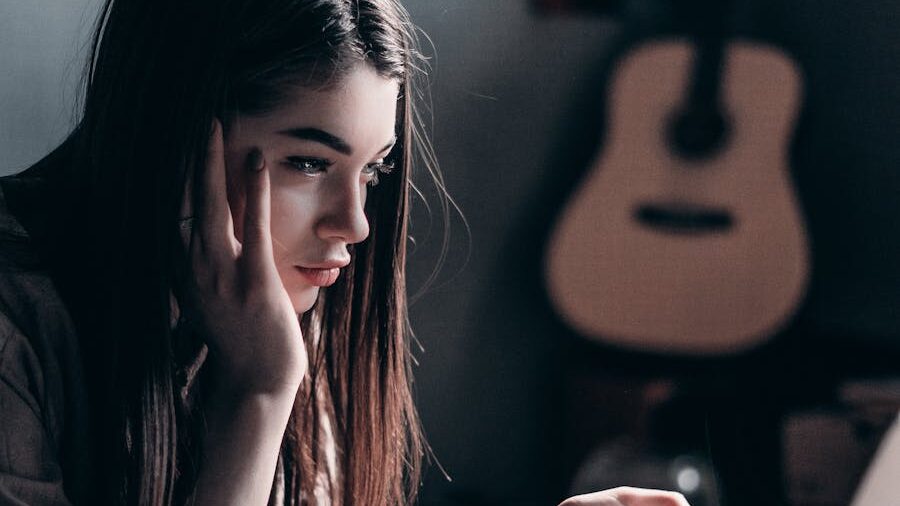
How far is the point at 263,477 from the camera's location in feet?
2.33

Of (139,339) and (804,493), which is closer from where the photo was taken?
(139,339)

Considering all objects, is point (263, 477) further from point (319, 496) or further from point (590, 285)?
point (590, 285)

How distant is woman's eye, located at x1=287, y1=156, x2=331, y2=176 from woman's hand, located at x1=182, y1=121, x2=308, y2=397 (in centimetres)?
3

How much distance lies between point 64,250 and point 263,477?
0.23 m

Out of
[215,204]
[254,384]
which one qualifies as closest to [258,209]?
[215,204]

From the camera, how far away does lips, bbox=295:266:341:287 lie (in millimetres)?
801

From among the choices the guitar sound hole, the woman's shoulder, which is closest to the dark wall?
the guitar sound hole

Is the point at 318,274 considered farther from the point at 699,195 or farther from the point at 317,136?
the point at 699,195

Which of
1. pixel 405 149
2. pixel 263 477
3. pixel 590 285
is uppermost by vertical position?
pixel 405 149

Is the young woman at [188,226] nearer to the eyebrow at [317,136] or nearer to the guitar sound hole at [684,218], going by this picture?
the eyebrow at [317,136]

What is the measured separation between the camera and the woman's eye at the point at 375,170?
2.63ft

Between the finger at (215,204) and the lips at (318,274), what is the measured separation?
7 centimetres

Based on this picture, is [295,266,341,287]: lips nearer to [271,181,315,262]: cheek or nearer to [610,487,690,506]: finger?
[271,181,315,262]: cheek

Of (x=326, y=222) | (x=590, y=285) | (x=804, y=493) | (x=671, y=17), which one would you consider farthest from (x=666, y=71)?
(x=326, y=222)
